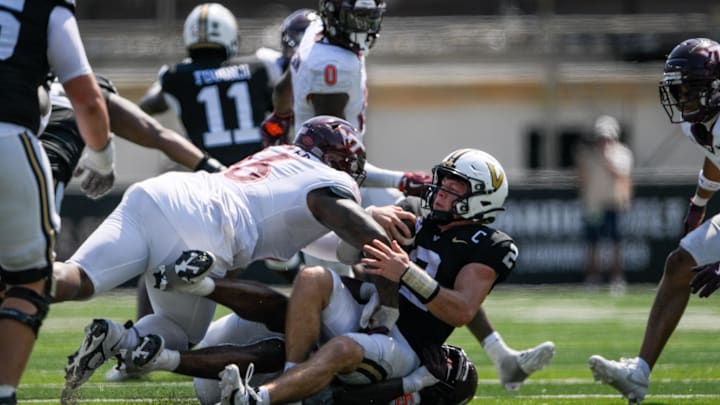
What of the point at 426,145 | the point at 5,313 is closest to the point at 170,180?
the point at 5,313

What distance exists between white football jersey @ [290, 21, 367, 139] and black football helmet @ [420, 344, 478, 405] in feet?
6.21

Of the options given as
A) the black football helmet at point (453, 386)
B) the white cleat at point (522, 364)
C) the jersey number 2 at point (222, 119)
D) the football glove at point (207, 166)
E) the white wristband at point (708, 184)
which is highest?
the football glove at point (207, 166)

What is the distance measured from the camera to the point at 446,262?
5.10m

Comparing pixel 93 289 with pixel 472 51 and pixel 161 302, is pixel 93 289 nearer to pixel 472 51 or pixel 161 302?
pixel 161 302

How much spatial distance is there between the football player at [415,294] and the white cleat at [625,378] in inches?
33.5

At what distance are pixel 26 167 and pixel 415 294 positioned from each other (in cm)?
163

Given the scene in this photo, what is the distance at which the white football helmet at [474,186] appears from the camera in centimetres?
527

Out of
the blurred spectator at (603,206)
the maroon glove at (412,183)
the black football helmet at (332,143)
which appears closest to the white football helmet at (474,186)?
the black football helmet at (332,143)

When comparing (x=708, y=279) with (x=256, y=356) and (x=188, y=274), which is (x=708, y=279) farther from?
(x=188, y=274)

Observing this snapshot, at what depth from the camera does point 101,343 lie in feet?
15.4

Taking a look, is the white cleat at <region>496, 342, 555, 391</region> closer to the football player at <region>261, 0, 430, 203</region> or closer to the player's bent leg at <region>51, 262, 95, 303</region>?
the football player at <region>261, 0, 430, 203</region>

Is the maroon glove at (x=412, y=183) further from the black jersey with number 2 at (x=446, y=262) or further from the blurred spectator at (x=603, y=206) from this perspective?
the blurred spectator at (x=603, y=206)

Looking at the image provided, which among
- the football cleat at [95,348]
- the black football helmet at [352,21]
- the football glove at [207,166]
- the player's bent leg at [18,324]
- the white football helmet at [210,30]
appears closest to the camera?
the player's bent leg at [18,324]

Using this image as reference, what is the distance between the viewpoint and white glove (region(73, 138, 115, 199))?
16.3ft
